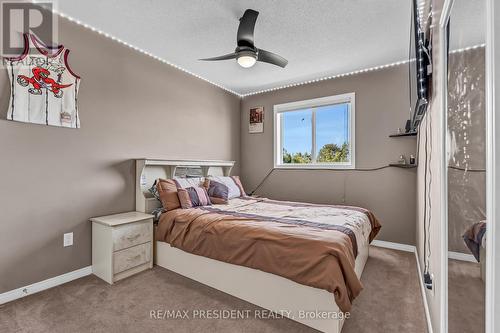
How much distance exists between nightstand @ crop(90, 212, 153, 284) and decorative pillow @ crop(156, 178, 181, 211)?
231 millimetres

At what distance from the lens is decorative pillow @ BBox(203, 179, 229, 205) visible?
3293 millimetres

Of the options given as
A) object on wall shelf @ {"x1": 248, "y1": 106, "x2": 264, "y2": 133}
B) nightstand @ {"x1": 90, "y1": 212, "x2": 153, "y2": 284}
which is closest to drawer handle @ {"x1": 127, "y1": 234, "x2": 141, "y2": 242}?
nightstand @ {"x1": 90, "y1": 212, "x2": 153, "y2": 284}

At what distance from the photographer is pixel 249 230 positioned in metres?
2.08

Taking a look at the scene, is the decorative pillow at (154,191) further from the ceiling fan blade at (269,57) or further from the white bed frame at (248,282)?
the ceiling fan blade at (269,57)

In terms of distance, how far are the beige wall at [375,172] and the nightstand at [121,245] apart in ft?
8.32

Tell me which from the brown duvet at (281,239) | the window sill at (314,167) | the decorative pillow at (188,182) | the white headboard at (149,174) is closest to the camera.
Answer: the brown duvet at (281,239)

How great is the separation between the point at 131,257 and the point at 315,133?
11.0 feet

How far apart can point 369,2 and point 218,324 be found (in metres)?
3.00

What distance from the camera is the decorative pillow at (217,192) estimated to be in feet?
10.8

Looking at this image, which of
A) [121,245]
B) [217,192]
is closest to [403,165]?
[217,192]

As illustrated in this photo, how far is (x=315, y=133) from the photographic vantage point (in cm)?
425

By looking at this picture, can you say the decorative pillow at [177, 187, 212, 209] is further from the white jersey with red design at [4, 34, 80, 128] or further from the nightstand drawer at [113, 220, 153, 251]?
the white jersey with red design at [4, 34, 80, 128]

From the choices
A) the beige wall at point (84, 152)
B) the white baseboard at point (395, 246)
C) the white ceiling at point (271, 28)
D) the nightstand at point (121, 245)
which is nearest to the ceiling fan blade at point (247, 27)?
the white ceiling at point (271, 28)

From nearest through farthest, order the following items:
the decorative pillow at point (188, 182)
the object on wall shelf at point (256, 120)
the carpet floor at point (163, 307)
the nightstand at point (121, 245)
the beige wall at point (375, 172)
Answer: the carpet floor at point (163, 307) < the nightstand at point (121, 245) < the decorative pillow at point (188, 182) < the beige wall at point (375, 172) < the object on wall shelf at point (256, 120)
